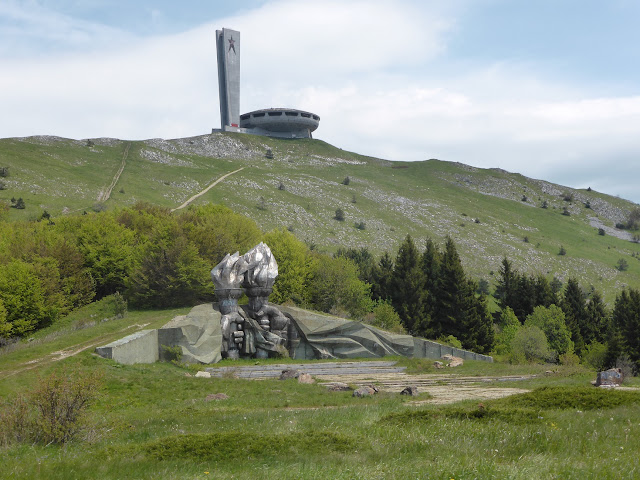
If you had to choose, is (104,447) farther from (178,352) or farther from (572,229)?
(572,229)

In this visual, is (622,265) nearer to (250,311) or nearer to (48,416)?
(250,311)

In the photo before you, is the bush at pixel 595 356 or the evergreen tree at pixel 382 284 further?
the evergreen tree at pixel 382 284

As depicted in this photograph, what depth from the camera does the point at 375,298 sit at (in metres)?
48.4

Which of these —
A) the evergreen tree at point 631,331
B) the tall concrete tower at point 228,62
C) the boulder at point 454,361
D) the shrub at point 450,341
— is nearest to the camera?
the boulder at point 454,361

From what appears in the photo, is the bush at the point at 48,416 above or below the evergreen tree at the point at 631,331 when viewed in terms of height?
above

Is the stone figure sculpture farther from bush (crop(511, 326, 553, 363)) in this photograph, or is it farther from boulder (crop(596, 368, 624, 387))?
bush (crop(511, 326, 553, 363))

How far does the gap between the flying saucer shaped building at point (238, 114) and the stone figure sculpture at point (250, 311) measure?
97.7m

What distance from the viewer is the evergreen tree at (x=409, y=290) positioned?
44.2m

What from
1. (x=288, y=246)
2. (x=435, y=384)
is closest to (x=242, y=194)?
(x=288, y=246)

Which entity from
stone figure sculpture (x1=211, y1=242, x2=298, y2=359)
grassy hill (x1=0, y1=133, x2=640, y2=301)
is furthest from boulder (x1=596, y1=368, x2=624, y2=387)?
grassy hill (x1=0, y1=133, x2=640, y2=301)

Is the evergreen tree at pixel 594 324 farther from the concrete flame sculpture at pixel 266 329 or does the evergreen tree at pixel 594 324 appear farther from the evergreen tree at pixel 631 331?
the concrete flame sculpture at pixel 266 329

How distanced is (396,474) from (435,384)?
580 inches

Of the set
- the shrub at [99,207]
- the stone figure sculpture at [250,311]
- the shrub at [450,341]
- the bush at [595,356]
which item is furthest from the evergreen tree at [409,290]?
the shrub at [99,207]

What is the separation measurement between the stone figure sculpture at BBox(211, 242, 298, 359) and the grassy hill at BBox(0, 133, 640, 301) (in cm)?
4054
